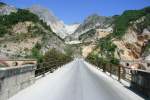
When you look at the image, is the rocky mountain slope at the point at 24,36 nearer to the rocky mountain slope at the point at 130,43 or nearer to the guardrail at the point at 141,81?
the rocky mountain slope at the point at 130,43

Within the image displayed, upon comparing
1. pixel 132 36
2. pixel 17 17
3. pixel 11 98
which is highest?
pixel 17 17

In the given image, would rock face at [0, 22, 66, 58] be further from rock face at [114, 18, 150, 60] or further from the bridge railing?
the bridge railing

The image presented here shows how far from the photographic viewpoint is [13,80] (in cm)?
1515

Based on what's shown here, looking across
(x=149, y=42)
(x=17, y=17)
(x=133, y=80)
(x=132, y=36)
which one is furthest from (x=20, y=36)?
(x=133, y=80)

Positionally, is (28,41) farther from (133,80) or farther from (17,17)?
(133,80)

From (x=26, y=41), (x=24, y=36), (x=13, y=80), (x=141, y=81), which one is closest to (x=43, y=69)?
(x=141, y=81)

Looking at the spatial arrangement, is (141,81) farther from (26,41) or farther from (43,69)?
(26,41)

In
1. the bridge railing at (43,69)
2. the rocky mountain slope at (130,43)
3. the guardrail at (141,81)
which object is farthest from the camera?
the rocky mountain slope at (130,43)

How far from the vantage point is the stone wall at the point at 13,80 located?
1321cm

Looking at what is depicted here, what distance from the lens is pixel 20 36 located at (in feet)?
509

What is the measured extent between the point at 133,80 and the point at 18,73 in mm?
8141

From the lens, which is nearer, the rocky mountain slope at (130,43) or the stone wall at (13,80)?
the stone wall at (13,80)

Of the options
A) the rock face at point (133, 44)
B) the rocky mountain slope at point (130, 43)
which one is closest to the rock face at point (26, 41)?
the rocky mountain slope at point (130, 43)

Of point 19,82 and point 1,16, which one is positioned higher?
point 1,16
